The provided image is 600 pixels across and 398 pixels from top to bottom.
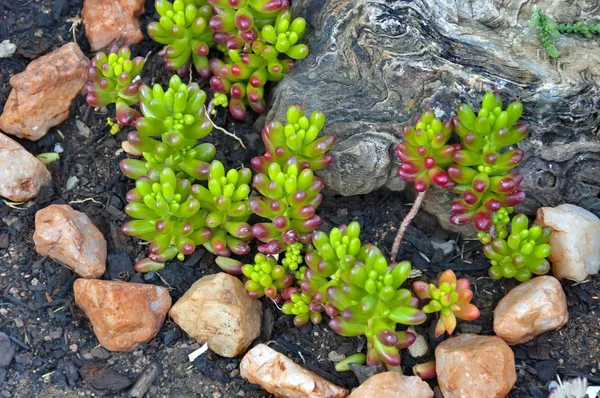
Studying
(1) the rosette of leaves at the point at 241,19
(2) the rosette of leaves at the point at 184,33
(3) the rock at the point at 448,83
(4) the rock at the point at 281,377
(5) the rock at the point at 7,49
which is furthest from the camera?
(5) the rock at the point at 7,49

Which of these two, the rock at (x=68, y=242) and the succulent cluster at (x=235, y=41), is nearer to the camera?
the rock at (x=68, y=242)

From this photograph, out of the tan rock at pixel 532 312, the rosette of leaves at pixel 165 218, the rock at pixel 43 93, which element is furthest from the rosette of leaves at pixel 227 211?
the tan rock at pixel 532 312

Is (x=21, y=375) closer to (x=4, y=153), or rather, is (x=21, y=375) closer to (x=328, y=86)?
(x=4, y=153)

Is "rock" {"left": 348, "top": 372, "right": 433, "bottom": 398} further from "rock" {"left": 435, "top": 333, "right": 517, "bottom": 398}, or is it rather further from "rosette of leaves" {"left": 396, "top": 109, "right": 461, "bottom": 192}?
"rosette of leaves" {"left": 396, "top": 109, "right": 461, "bottom": 192}

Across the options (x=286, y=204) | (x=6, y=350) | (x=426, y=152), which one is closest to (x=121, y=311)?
(x=6, y=350)

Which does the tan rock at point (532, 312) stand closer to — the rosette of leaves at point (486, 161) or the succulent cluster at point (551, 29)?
the rosette of leaves at point (486, 161)

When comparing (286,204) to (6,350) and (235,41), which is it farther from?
(6,350)

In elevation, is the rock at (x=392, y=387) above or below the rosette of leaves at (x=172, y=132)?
below
